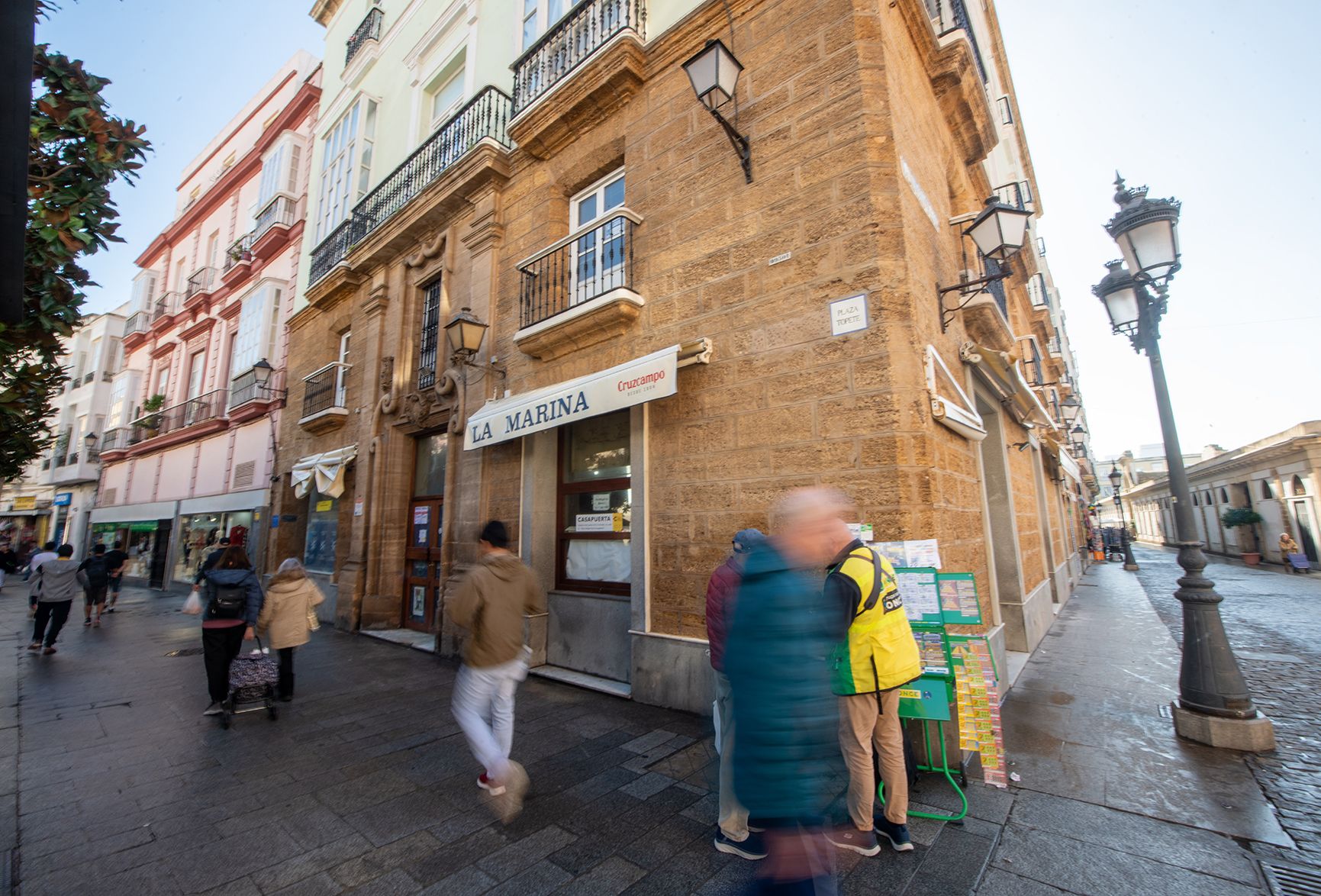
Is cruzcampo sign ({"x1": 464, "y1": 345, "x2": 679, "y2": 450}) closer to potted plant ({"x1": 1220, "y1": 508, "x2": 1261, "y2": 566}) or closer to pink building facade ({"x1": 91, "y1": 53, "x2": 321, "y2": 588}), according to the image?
pink building facade ({"x1": 91, "y1": 53, "x2": 321, "y2": 588})

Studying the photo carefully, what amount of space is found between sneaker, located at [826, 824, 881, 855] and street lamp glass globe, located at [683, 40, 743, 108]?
559 cm

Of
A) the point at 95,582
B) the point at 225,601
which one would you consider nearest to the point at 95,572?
the point at 95,582

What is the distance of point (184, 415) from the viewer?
1705 centimetres

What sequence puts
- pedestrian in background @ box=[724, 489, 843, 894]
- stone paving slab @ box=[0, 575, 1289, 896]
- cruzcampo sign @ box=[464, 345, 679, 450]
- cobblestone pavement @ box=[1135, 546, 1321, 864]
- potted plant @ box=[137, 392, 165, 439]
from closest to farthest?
1. pedestrian in background @ box=[724, 489, 843, 894]
2. stone paving slab @ box=[0, 575, 1289, 896]
3. cobblestone pavement @ box=[1135, 546, 1321, 864]
4. cruzcampo sign @ box=[464, 345, 679, 450]
5. potted plant @ box=[137, 392, 165, 439]

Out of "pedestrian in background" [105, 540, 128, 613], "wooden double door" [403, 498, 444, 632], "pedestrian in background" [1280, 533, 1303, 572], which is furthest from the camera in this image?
"pedestrian in background" [1280, 533, 1303, 572]

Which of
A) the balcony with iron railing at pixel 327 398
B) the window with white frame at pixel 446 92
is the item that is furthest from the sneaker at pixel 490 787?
the window with white frame at pixel 446 92

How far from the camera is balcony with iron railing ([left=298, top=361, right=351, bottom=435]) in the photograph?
11.0m

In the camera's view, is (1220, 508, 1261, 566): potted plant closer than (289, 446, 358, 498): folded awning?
No

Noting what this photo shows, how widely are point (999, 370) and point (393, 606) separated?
401 inches

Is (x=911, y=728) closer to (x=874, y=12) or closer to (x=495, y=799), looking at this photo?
(x=495, y=799)

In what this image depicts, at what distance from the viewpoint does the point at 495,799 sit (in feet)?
11.2

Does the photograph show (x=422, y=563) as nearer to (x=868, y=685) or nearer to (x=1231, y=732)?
(x=868, y=685)

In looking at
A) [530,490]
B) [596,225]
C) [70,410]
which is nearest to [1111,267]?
[596,225]

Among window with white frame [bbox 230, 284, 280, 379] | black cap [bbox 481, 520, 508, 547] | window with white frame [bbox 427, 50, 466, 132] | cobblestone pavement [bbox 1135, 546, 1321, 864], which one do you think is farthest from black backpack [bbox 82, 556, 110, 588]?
cobblestone pavement [bbox 1135, 546, 1321, 864]
